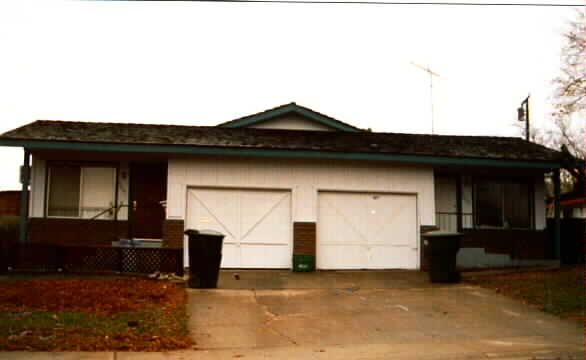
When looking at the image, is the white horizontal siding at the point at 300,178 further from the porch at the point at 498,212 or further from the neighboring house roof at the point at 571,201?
the neighboring house roof at the point at 571,201

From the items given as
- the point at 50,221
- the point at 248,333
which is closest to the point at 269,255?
the point at 50,221

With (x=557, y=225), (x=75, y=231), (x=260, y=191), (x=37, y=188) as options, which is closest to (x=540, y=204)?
(x=557, y=225)

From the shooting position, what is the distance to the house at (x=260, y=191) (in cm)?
1709

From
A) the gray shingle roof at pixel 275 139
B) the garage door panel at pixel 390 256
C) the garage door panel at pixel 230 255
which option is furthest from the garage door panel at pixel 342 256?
the gray shingle roof at pixel 275 139

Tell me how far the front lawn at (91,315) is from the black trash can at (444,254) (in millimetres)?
5987

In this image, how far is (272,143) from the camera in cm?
1780

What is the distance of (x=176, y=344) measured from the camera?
890 centimetres

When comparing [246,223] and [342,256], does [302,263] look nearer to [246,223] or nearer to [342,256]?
[342,256]

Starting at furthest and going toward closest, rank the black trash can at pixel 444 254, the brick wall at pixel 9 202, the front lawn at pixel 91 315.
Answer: the brick wall at pixel 9 202 → the black trash can at pixel 444 254 → the front lawn at pixel 91 315

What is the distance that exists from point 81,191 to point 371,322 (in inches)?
418

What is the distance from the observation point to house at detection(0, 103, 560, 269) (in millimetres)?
17094

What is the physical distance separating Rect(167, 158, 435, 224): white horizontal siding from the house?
0.09 ft

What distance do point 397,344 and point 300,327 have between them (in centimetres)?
176

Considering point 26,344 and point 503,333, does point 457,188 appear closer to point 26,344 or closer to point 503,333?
point 503,333
